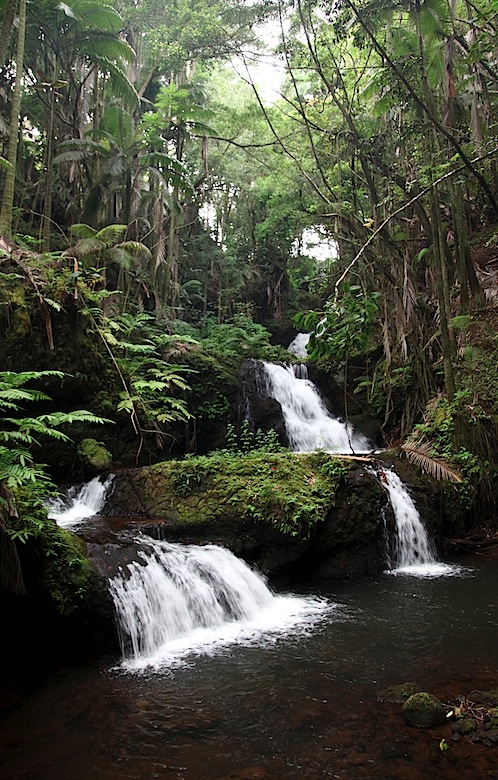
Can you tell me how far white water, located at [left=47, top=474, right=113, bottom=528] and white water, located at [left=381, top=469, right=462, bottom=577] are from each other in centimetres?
474

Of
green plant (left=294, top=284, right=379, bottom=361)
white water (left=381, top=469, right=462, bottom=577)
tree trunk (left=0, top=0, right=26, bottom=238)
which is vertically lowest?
white water (left=381, top=469, right=462, bottom=577)

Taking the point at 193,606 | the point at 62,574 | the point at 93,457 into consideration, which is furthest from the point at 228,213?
the point at 62,574

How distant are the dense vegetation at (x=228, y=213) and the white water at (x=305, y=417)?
2.74ft

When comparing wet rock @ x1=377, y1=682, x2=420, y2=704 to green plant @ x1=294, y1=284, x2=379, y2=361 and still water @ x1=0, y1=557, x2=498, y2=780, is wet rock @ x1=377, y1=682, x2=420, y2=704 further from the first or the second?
green plant @ x1=294, y1=284, x2=379, y2=361

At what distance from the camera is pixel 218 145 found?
2131 cm

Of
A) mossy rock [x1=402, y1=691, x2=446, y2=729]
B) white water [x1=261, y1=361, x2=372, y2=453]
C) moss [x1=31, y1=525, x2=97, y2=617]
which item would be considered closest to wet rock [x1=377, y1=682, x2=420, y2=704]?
mossy rock [x1=402, y1=691, x2=446, y2=729]

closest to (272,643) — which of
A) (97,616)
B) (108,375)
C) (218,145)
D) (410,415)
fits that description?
(97,616)

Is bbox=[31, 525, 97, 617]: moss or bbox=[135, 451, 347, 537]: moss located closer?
bbox=[31, 525, 97, 617]: moss

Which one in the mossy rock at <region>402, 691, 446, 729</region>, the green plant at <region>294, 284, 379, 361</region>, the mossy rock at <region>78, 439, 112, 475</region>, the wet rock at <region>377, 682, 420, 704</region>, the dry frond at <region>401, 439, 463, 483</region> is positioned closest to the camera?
the mossy rock at <region>402, 691, 446, 729</region>

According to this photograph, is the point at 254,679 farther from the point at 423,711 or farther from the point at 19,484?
the point at 19,484

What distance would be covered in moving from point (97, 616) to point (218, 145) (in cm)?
1992

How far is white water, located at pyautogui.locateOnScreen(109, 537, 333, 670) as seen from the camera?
5539 mm

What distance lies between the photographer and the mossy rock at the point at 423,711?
3887mm

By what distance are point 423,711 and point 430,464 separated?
6.20 meters
